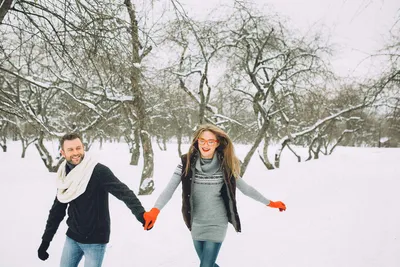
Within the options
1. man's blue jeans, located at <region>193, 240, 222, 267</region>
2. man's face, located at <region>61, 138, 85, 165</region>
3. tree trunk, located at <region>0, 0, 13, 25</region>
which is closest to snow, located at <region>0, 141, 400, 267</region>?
man's face, located at <region>61, 138, 85, 165</region>

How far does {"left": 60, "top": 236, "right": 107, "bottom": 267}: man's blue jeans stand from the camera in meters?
2.42

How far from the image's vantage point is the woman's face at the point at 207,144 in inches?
110

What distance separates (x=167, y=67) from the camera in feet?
31.9

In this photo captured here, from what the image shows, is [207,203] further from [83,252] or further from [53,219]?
[53,219]

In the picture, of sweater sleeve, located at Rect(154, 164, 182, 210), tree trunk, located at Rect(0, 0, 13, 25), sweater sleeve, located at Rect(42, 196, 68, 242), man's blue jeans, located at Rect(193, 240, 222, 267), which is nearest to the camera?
sweater sleeve, located at Rect(42, 196, 68, 242)

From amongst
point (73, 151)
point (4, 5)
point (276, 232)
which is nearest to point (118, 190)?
point (73, 151)

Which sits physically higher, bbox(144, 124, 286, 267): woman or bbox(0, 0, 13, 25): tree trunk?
bbox(0, 0, 13, 25): tree trunk

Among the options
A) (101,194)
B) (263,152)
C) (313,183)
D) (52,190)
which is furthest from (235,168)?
(263,152)

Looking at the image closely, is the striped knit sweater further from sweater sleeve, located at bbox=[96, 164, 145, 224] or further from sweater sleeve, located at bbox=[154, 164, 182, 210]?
sweater sleeve, located at bbox=[96, 164, 145, 224]

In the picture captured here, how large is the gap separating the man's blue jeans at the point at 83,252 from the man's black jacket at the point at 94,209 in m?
0.05

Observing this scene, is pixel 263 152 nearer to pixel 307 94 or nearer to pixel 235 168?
pixel 307 94

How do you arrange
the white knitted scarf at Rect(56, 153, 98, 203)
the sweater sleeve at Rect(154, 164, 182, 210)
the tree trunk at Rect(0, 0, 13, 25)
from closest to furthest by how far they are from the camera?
the white knitted scarf at Rect(56, 153, 98, 203) → the sweater sleeve at Rect(154, 164, 182, 210) → the tree trunk at Rect(0, 0, 13, 25)

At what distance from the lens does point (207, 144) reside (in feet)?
9.19

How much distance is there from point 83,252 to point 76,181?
23.8 inches
